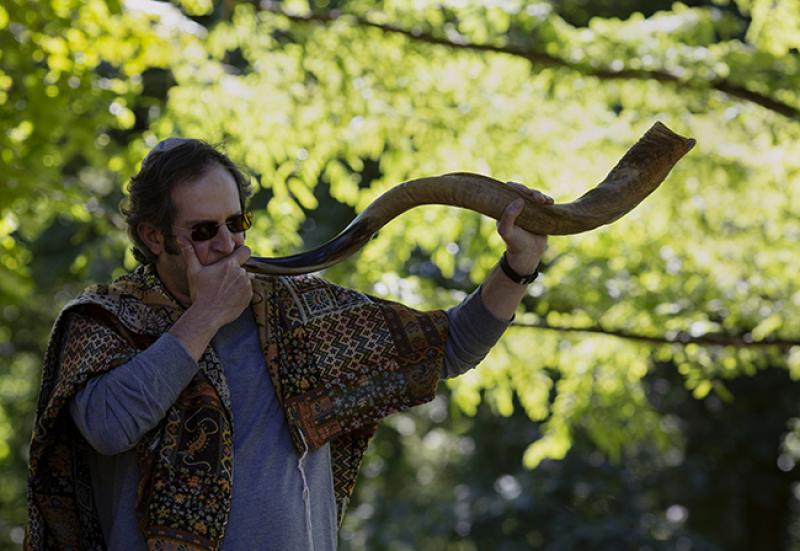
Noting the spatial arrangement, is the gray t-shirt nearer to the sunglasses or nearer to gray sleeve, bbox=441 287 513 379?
gray sleeve, bbox=441 287 513 379

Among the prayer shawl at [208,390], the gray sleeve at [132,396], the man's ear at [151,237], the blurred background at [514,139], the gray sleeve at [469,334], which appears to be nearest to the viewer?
the gray sleeve at [132,396]

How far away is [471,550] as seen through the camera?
595 inches

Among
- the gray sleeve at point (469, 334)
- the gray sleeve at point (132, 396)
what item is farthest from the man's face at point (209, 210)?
the gray sleeve at point (469, 334)

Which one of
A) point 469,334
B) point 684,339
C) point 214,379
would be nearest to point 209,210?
point 214,379

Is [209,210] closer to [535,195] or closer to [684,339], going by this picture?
[535,195]

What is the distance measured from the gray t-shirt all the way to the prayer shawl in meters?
0.04

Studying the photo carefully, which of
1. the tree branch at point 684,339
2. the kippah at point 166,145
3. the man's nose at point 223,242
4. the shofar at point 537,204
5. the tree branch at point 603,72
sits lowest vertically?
the tree branch at point 684,339

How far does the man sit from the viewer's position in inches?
101

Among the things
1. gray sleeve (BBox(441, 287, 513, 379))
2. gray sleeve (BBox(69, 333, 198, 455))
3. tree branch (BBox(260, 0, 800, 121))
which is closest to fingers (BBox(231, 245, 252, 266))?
gray sleeve (BBox(69, 333, 198, 455))

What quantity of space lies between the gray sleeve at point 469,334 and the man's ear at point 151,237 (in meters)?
0.66

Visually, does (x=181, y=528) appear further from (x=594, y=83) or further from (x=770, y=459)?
(x=770, y=459)

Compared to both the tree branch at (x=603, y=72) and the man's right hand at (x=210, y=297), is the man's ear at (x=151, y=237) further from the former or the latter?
the tree branch at (x=603, y=72)

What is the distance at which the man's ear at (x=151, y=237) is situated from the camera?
278 centimetres

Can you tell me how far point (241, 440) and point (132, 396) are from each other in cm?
30
